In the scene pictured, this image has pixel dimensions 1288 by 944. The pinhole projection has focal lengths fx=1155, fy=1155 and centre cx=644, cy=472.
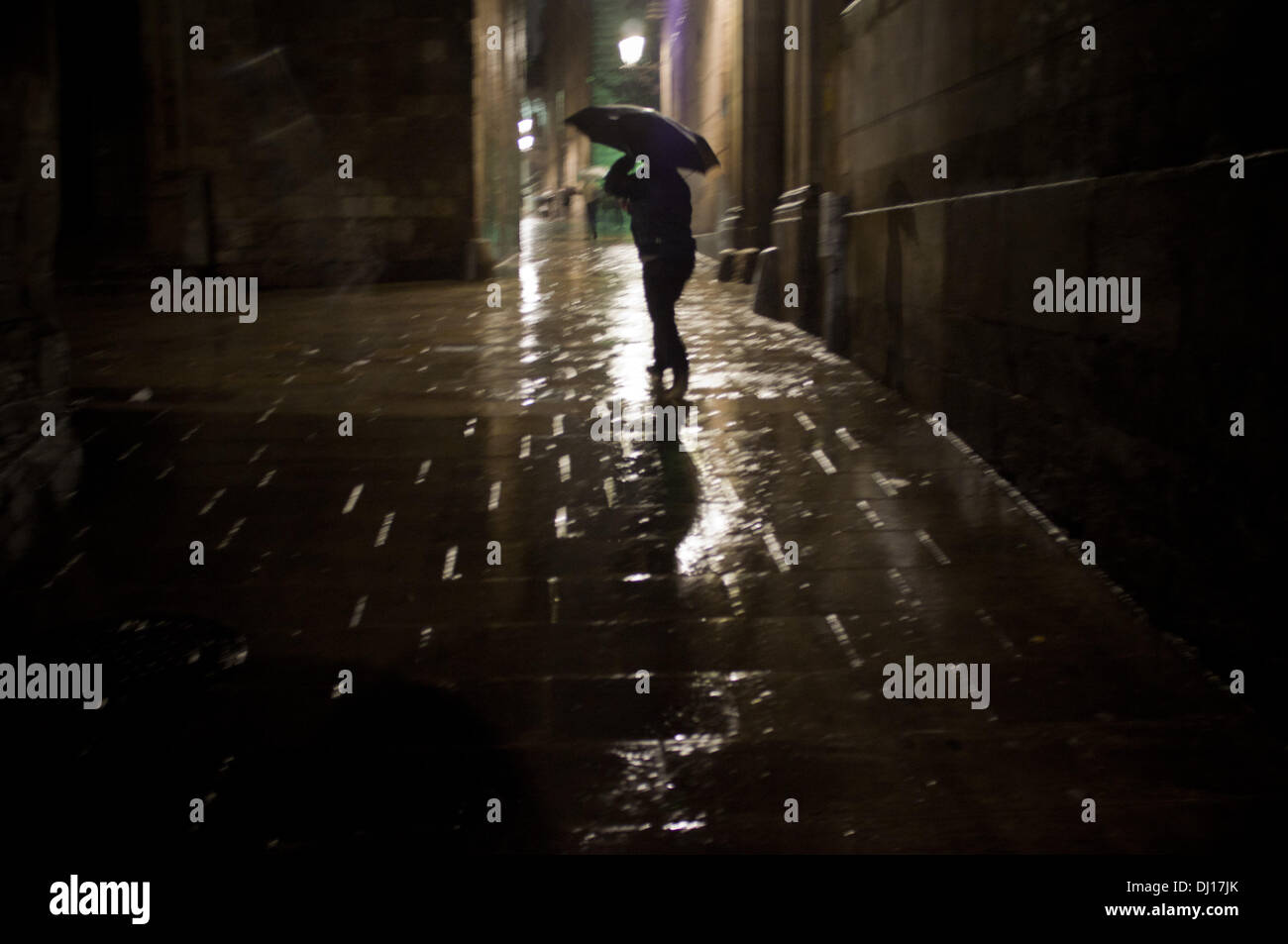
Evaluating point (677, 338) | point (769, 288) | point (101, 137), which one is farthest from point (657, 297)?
point (101, 137)

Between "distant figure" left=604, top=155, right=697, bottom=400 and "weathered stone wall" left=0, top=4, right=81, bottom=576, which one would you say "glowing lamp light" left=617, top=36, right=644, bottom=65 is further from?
"weathered stone wall" left=0, top=4, right=81, bottom=576

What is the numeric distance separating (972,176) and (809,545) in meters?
2.54

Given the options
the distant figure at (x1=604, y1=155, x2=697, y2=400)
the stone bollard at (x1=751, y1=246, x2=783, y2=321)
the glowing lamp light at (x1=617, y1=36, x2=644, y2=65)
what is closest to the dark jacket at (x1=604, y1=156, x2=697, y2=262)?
the distant figure at (x1=604, y1=155, x2=697, y2=400)

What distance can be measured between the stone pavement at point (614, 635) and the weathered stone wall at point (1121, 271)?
0.28 metres

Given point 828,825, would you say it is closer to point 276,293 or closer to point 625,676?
point 625,676

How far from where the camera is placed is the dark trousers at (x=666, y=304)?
7676mm

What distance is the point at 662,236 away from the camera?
772cm

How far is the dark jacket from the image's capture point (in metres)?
7.63

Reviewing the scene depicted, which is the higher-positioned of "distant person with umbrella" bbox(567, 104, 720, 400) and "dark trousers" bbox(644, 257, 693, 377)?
"distant person with umbrella" bbox(567, 104, 720, 400)

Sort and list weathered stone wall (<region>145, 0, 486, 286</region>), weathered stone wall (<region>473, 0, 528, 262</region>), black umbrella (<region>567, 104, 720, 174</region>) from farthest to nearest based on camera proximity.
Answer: weathered stone wall (<region>473, 0, 528, 262</region>) < weathered stone wall (<region>145, 0, 486, 286</region>) < black umbrella (<region>567, 104, 720, 174</region>)

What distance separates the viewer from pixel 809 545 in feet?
16.6
